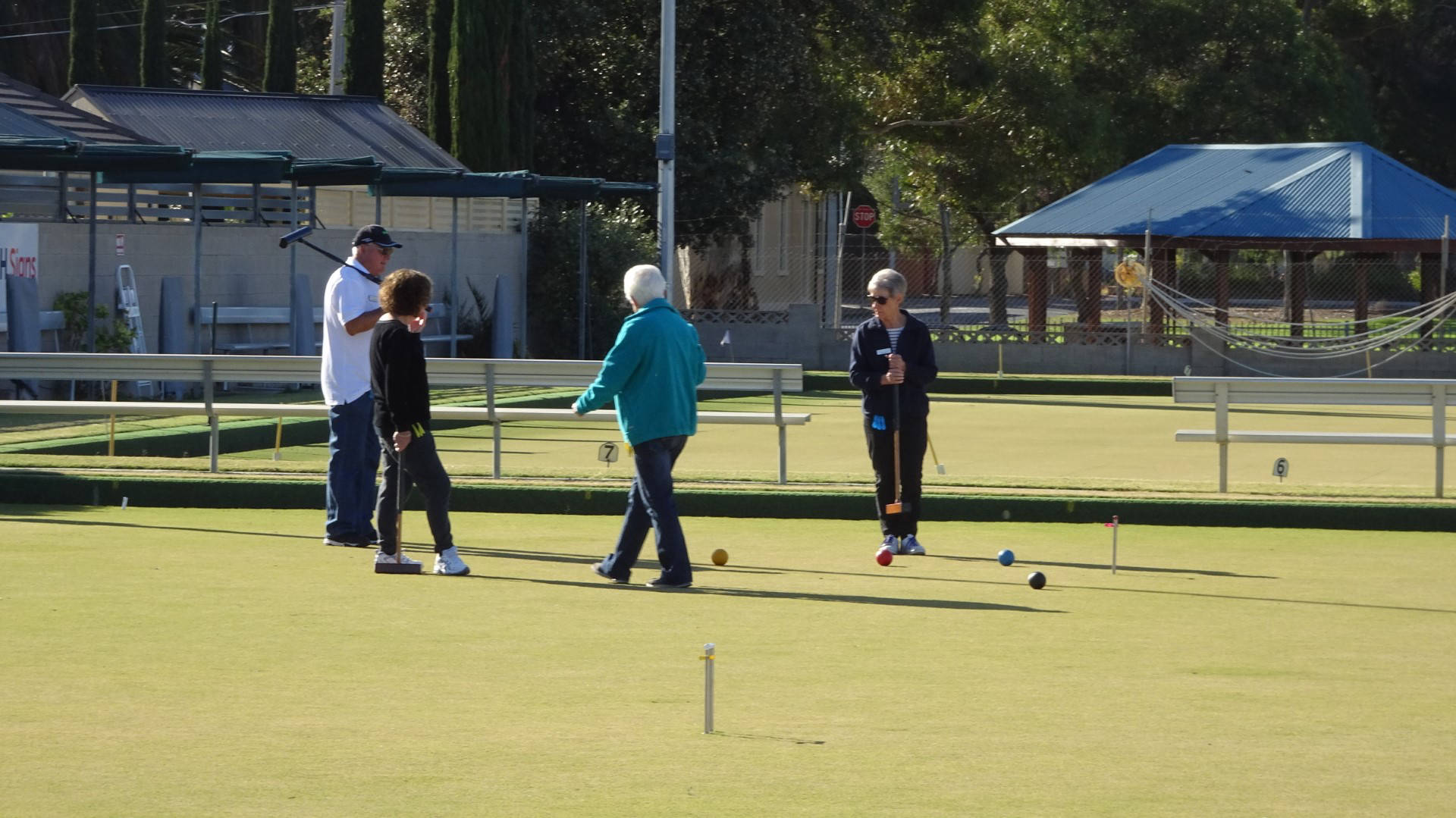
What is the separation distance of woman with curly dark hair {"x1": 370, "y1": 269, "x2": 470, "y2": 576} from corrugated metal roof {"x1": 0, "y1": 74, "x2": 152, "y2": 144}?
15412 millimetres

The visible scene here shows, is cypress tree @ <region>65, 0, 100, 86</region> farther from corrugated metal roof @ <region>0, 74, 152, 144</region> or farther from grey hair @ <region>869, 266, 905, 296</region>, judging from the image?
grey hair @ <region>869, 266, 905, 296</region>

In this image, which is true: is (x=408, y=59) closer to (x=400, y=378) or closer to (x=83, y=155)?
(x=83, y=155)

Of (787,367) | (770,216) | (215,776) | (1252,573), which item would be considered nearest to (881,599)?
(1252,573)

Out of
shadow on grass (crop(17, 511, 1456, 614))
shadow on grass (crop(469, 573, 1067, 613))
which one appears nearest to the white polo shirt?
shadow on grass (crop(17, 511, 1456, 614))

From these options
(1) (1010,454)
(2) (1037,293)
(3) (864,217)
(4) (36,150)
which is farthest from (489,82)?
(1) (1010,454)

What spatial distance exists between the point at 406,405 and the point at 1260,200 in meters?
24.1

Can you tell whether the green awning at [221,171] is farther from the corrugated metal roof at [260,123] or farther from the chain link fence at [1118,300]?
the chain link fence at [1118,300]

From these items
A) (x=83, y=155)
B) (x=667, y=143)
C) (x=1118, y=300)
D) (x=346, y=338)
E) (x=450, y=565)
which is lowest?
(x=450, y=565)

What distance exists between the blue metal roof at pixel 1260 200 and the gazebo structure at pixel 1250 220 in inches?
1.0

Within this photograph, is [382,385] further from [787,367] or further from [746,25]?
[746,25]

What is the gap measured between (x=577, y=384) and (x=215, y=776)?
8543 millimetres

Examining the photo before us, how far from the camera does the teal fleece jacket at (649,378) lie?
8742 mm

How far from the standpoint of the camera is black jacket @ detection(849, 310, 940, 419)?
401 inches

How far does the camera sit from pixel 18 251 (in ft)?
65.4
